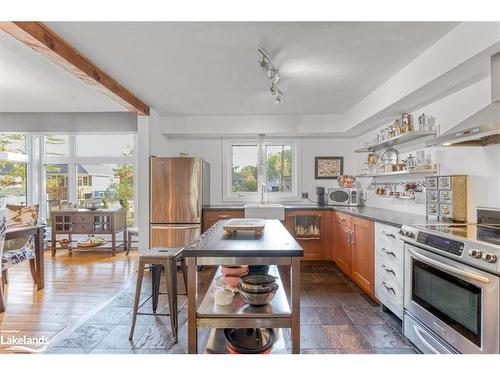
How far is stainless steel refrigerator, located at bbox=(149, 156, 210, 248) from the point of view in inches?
153

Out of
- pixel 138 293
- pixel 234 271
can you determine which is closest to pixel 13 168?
pixel 138 293

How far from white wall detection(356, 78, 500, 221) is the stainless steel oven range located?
0.19 m

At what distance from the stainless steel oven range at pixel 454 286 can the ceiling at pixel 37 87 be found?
355cm

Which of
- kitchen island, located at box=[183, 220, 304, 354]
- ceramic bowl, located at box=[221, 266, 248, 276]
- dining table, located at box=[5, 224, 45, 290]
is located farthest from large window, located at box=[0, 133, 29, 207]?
kitchen island, located at box=[183, 220, 304, 354]

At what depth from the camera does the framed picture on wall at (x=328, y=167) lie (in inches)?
190

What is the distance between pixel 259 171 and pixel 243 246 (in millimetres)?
3357

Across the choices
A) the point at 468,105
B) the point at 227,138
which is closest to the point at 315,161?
the point at 227,138

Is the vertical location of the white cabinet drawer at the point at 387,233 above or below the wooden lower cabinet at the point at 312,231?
above

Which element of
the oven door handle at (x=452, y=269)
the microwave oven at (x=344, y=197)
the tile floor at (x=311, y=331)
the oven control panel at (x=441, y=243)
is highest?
the microwave oven at (x=344, y=197)

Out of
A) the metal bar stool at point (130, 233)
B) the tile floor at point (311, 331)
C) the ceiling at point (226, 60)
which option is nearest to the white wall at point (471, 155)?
the ceiling at point (226, 60)

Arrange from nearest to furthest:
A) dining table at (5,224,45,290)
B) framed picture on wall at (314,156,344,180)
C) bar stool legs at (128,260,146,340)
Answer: bar stool legs at (128,260,146,340) < dining table at (5,224,45,290) < framed picture on wall at (314,156,344,180)

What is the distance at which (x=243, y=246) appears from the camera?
157cm

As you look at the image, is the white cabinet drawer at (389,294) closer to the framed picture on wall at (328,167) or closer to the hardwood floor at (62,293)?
the framed picture on wall at (328,167)

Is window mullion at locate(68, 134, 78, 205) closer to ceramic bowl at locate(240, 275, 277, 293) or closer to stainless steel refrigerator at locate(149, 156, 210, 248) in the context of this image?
stainless steel refrigerator at locate(149, 156, 210, 248)
